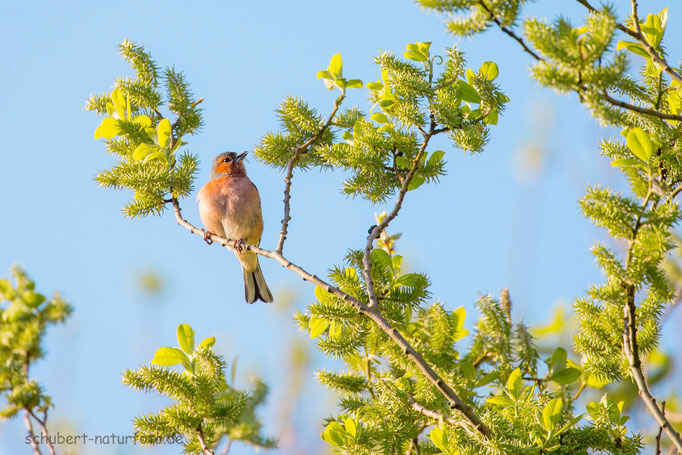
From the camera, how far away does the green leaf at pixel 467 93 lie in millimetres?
3512

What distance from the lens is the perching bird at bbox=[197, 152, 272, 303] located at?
7422 mm

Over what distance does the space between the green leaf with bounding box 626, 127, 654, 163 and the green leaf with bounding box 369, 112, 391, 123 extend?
1.38 m

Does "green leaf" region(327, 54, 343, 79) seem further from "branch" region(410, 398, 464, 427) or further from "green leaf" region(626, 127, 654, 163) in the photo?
"branch" region(410, 398, 464, 427)

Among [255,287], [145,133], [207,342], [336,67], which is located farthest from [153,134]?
[255,287]

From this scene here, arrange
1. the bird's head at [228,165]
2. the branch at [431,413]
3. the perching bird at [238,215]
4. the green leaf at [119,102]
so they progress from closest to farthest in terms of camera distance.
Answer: the branch at [431,413] < the green leaf at [119,102] < the perching bird at [238,215] < the bird's head at [228,165]

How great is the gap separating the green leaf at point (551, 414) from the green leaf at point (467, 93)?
1.58 metres

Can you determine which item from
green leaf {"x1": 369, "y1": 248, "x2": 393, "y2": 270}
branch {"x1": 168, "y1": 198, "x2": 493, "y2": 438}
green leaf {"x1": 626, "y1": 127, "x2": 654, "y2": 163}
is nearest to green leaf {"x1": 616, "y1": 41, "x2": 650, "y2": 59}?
green leaf {"x1": 626, "y1": 127, "x2": 654, "y2": 163}

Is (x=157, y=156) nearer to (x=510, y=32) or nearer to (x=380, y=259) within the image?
(x=380, y=259)

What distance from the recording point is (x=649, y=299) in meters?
A: 3.08

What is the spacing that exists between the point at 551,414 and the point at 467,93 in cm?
165

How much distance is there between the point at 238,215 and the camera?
7.41 m

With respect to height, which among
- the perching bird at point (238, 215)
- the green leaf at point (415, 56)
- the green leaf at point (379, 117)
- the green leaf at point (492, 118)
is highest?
the perching bird at point (238, 215)

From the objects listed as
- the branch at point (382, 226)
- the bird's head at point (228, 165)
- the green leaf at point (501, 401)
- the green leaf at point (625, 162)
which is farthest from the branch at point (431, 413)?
the bird's head at point (228, 165)

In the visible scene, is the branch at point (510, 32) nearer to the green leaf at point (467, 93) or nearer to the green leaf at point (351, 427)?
the green leaf at point (467, 93)
